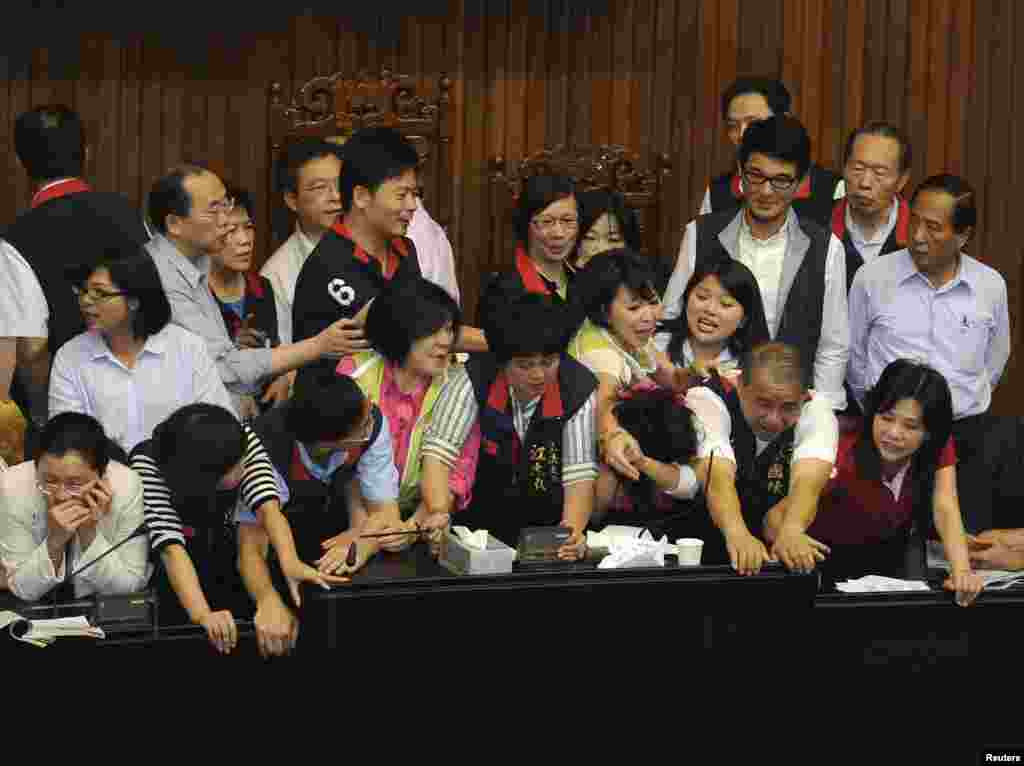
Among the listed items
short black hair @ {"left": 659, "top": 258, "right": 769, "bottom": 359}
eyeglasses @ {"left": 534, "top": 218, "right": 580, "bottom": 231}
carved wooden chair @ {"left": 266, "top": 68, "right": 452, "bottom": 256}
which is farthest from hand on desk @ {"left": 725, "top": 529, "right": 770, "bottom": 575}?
carved wooden chair @ {"left": 266, "top": 68, "right": 452, "bottom": 256}

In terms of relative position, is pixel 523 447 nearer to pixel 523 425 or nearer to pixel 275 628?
pixel 523 425

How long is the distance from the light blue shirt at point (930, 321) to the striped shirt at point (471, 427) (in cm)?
113

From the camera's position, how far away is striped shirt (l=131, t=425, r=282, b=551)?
11.6ft

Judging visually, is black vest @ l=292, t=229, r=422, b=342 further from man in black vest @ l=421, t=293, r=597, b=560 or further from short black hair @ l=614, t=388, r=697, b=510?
short black hair @ l=614, t=388, r=697, b=510

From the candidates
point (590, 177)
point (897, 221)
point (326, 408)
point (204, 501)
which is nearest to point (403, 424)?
point (326, 408)

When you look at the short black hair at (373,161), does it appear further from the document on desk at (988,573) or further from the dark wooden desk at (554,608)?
the document on desk at (988,573)

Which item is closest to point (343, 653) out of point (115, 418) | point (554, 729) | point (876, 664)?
point (554, 729)

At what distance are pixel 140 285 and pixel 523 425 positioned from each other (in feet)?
3.01

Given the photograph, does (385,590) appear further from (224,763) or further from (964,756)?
(964,756)

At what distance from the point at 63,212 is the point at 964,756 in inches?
97.4

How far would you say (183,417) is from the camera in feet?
11.7

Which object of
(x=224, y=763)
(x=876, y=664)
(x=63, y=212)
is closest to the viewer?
(x=224, y=763)

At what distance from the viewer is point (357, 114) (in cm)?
558

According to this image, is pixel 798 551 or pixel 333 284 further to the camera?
pixel 333 284
